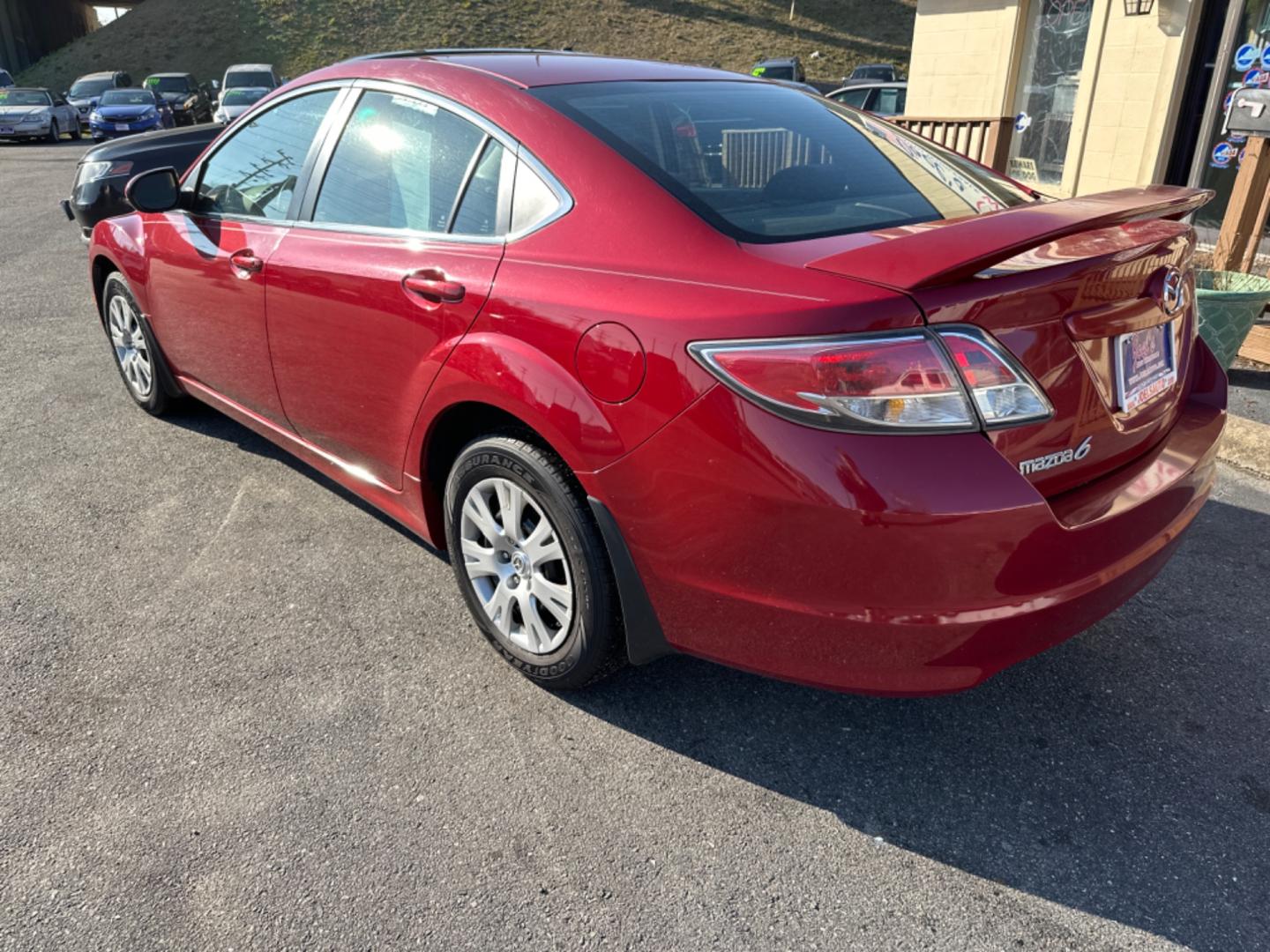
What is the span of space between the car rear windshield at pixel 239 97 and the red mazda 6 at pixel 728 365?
23.2 metres

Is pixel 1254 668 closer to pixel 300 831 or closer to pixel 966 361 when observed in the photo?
pixel 966 361

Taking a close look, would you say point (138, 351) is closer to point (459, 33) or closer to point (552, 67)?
point (552, 67)

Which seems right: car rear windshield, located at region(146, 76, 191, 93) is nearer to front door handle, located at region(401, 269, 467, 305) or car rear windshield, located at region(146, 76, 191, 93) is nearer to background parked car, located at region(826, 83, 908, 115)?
background parked car, located at region(826, 83, 908, 115)

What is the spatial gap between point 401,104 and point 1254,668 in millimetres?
3101

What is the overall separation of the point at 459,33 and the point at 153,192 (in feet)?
145

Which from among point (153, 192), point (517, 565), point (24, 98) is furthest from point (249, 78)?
point (517, 565)

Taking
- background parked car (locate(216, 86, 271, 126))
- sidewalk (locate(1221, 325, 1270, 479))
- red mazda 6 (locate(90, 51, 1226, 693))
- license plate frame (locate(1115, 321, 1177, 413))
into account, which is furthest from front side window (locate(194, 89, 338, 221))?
background parked car (locate(216, 86, 271, 126))

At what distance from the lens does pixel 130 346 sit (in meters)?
4.81

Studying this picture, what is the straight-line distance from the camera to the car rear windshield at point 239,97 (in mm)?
23391

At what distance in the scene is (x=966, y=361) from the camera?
1.90 m

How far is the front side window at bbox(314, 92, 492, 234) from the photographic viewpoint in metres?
2.68

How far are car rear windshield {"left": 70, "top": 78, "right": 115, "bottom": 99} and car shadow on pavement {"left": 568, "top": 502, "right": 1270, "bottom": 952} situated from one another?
33.5 metres

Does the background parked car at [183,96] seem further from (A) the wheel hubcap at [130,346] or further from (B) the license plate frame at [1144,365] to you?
(B) the license plate frame at [1144,365]

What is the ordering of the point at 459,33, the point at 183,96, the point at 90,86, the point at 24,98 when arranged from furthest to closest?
1. the point at 459,33
2. the point at 90,86
3. the point at 183,96
4. the point at 24,98
